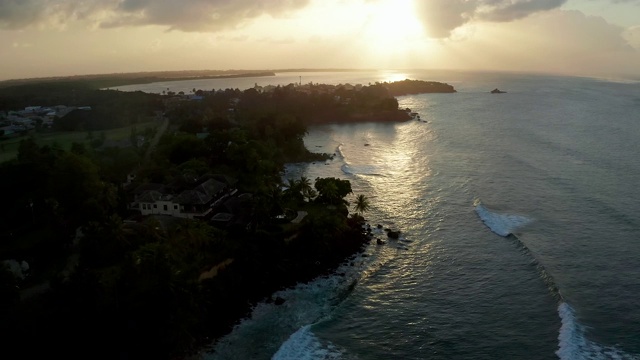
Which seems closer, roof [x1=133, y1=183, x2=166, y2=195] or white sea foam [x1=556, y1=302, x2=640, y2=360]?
white sea foam [x1=556, y1=302, x2=640, y2=360]

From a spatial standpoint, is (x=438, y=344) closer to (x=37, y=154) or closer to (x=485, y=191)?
(x=485, y=191)


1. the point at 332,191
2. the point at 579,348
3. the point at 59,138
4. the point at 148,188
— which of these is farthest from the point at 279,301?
the point at 59,138

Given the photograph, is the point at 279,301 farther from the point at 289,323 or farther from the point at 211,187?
the point at 211,187

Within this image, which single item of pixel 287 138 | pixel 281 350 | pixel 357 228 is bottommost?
pixel 281 350

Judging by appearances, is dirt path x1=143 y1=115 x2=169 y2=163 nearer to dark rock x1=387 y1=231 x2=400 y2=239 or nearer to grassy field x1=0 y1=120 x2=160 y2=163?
grassy field x1=0 y1=120 x2=160 y2=163

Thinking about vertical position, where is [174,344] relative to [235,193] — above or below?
below

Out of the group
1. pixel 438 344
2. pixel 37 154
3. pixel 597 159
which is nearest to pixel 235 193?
pixel 37 154

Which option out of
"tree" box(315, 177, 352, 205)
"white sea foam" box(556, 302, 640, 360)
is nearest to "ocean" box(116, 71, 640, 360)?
"white sea foam" box(556, 302, 640, 360)
